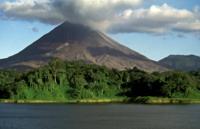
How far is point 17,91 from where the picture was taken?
11731 cm

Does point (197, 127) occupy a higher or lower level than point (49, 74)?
lower

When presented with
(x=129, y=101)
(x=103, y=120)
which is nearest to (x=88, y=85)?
(x=129, y=101)

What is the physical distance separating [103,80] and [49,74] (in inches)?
572

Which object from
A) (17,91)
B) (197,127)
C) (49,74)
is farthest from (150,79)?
(197,127)

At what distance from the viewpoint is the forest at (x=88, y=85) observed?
118 m

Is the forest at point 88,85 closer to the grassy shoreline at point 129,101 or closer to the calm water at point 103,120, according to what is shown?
the grassy shoreline at point 129,101

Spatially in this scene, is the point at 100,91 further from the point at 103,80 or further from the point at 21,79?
the point at 21,79

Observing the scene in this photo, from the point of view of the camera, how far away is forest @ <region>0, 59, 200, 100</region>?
117500mm

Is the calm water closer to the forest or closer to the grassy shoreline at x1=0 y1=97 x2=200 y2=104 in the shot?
the grassy shoreline at x1=0 y1=97 x2=200 y2=104

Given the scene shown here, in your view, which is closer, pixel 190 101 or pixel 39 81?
pixel 190 101

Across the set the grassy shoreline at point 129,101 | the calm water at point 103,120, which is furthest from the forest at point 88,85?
the calm water at point 103,120

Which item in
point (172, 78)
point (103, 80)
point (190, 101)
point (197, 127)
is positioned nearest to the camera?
point (197, 127)

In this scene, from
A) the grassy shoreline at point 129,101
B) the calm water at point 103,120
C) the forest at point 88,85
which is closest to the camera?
the calm water at point 103,120

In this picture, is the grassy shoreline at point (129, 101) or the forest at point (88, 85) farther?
the forest at point (88, 85)
